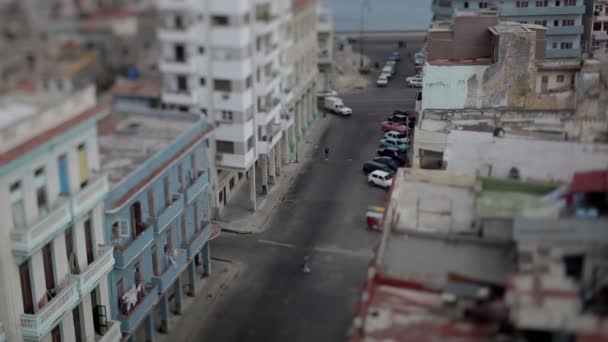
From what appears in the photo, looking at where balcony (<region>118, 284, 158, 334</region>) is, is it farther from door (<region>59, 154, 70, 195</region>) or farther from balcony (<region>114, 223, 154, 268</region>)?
door (<region>59, 154, 70, 195</region>)

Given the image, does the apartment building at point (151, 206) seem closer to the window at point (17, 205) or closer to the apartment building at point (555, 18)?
the window at point (17, 205)

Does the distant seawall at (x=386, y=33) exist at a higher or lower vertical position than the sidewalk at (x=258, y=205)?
higher

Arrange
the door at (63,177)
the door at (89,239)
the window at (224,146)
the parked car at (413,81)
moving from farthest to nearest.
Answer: the parked car at (413,81) < the window at (224,146) < the door at (89,239) < the door at (63,177)

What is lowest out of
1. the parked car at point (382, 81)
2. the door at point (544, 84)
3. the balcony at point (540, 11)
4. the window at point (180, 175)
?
the parked car at point (382, 81)

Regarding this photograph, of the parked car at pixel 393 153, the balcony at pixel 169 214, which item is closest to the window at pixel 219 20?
the balcony at pixel 169 214

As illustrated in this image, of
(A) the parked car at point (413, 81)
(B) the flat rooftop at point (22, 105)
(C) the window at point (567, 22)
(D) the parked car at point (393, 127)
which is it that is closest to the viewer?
(B) the flat rooftop at point (22, 105)

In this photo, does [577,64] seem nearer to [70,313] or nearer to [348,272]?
[348,272]

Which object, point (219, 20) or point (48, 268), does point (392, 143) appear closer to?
point (219, 20)
